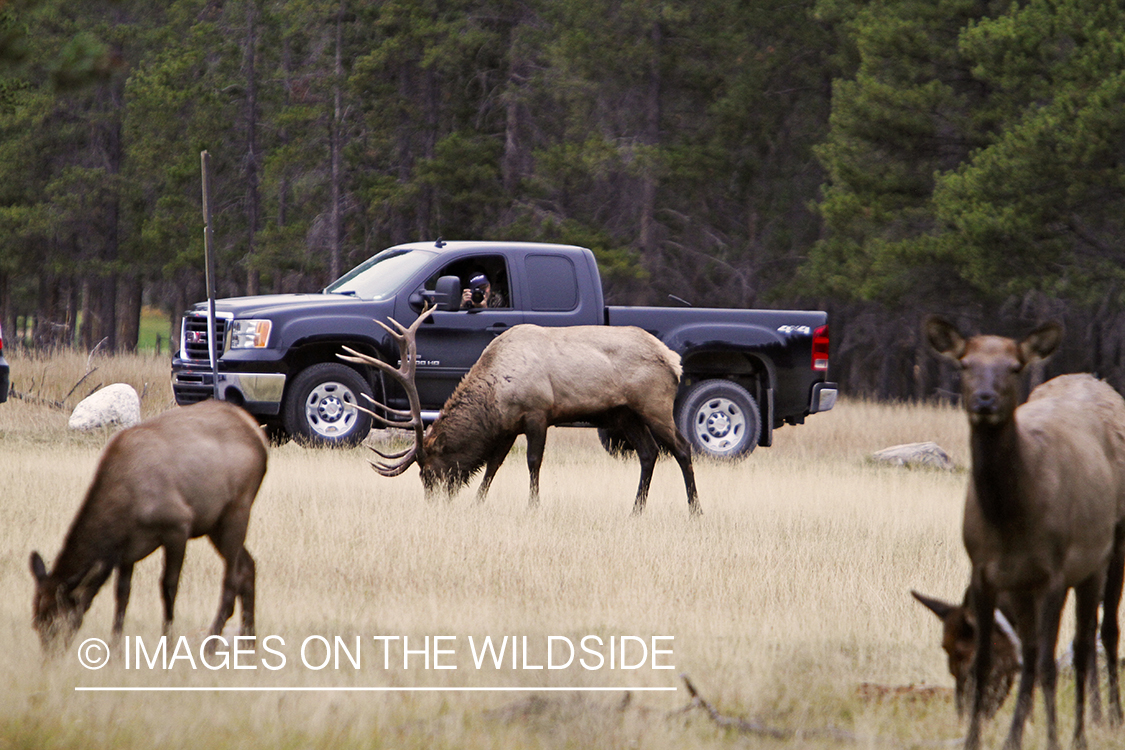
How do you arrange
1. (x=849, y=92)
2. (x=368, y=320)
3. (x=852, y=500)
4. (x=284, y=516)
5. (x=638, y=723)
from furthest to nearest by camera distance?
(x=849, y=92) → (x=368, y=320) → (x=852, y=500) → (x=284, y=516) → (x=638, y=723)

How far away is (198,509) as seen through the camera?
17.6 ft

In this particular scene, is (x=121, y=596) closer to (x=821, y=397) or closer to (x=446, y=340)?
(x=446, y=340)

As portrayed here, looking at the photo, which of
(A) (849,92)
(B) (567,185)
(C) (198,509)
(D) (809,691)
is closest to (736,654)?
(D) (809,691)

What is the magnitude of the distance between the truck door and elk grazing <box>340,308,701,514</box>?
2.34 m

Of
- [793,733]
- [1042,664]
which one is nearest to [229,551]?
[793,733]

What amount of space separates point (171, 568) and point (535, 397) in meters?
5.53

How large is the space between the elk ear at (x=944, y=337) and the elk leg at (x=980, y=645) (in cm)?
75

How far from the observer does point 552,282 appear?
45.6 ft

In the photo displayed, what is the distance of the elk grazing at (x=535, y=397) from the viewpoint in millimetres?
10586

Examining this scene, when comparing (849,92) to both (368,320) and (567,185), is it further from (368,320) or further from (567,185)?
(368,320)

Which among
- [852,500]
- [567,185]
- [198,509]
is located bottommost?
[852,500]

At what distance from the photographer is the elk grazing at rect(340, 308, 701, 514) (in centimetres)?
1059

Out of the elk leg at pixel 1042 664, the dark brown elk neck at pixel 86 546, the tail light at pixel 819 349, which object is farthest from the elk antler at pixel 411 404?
the elk leg at pixel 1042 664

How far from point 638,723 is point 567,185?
27.5 m
